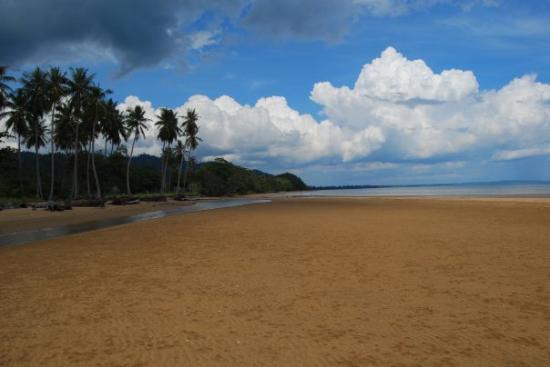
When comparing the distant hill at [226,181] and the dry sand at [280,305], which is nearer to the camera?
the dry sand at [280,305]

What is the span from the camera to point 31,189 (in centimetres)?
4741

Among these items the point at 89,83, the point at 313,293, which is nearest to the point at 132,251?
the point at 313,293

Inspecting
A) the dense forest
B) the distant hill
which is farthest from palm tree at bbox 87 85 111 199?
the distant hill

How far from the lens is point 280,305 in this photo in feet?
19.8

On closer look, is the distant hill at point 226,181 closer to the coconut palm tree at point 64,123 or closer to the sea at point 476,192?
the sea at point 476,192

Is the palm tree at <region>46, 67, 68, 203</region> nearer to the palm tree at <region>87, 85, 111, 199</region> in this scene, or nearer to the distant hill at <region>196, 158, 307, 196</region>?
the palm tree at <region>87, 85, 111, 199</region>

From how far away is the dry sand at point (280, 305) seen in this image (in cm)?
430

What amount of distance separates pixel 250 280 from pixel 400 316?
310 cm

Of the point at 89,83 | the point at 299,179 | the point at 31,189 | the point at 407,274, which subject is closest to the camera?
the point at 407,274

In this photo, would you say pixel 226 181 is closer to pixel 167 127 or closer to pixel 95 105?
pixel 167 127

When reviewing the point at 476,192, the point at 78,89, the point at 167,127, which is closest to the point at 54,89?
the point at 78,89

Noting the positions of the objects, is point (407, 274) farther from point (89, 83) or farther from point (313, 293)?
point (89, 83)

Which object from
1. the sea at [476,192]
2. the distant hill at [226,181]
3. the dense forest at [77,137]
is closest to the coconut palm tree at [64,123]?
the dense forest at [77,137]

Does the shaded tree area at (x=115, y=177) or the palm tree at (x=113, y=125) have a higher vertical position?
the palm tree at (x=113, y=125)
